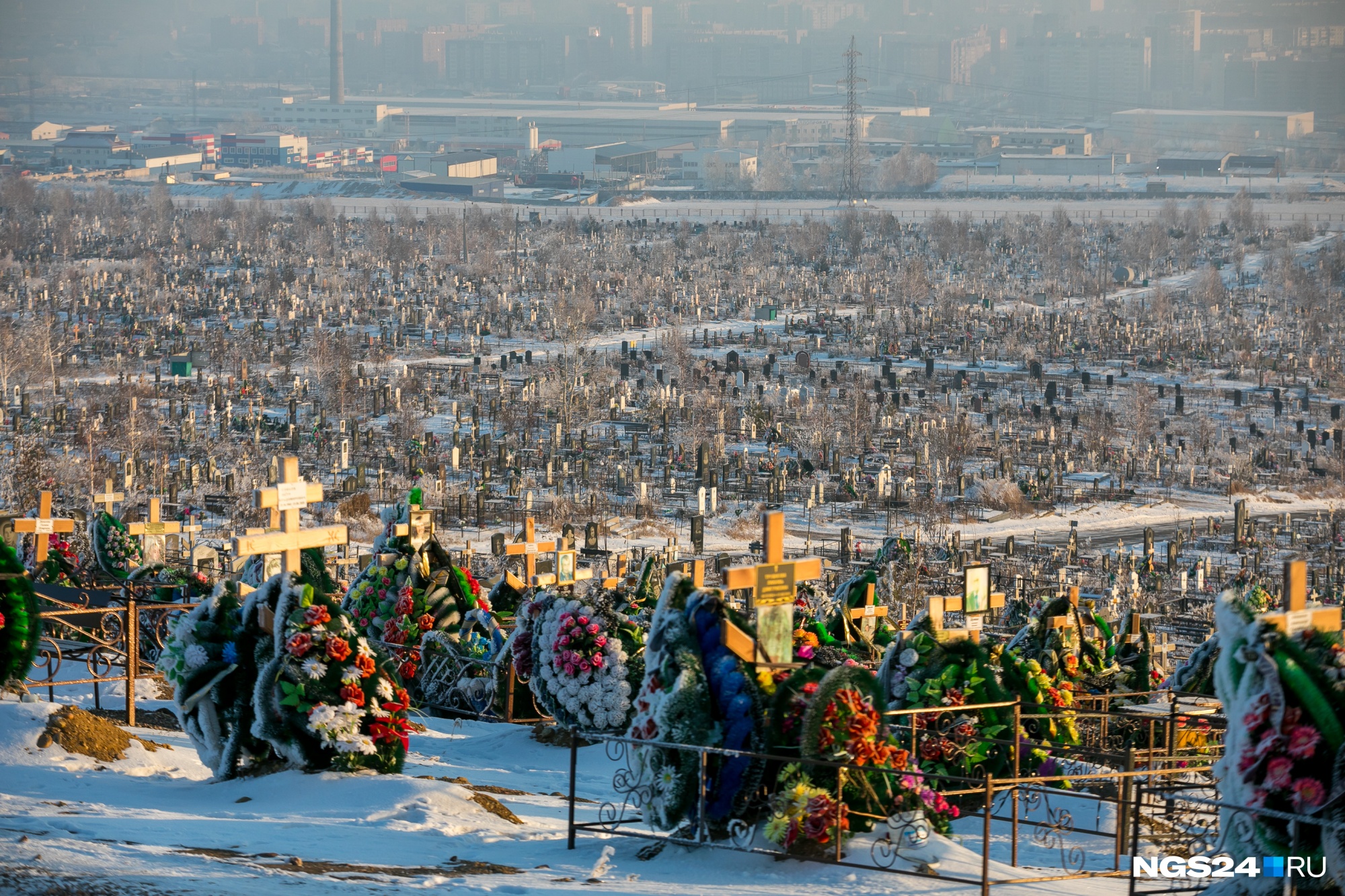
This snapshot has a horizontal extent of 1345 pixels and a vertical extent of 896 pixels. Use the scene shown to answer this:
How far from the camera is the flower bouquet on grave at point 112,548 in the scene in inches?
658

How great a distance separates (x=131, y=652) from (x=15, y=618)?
2196 millimetres

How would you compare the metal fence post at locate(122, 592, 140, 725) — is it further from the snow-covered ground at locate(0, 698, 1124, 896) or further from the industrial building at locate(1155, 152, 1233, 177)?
the industrial building at locate(1155, 152, 1233, 177)

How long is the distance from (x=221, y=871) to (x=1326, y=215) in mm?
92461

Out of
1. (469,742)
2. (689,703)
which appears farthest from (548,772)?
(689,703)

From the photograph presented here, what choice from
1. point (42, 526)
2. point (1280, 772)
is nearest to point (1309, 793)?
point (1280, 772)

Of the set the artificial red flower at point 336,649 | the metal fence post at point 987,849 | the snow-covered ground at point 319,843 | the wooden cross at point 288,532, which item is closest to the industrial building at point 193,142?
the wooden cross at point 288,532

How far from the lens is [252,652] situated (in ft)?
33.9

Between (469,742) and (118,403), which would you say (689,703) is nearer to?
(469,742)

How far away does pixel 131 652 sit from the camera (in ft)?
39.0

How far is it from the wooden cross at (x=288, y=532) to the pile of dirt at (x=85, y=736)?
130 centimetres

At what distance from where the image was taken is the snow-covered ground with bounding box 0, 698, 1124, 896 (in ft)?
26.5

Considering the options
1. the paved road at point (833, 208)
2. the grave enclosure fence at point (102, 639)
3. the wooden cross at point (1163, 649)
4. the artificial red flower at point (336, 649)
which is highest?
the paved road at point (833, 208)

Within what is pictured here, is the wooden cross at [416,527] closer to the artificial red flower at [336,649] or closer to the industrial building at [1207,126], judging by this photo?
the artificial red flower at [336,649]

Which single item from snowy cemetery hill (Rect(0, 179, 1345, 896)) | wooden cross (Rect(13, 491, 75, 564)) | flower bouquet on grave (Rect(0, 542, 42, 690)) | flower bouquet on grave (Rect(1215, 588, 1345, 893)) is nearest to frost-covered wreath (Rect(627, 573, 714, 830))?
snowy cemetery hill (Rect(0, 179, 1345, 896))
